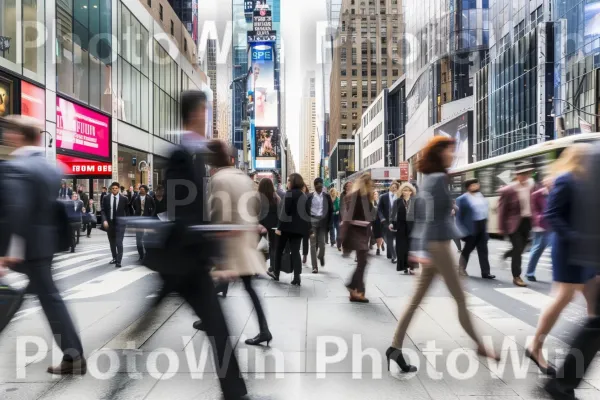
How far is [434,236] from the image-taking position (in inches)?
170

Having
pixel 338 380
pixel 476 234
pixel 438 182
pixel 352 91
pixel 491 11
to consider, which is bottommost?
pixel 338 380

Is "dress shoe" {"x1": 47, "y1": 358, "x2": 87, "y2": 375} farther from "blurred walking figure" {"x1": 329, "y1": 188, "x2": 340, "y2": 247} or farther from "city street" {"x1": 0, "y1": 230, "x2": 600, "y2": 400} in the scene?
"blurred walking figure" {"x1": 329, "y1": 188, "x2": 340, "y2": 247}

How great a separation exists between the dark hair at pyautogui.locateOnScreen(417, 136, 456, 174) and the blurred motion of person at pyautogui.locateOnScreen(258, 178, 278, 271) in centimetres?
450

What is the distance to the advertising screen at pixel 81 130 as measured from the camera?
2445 centimetres

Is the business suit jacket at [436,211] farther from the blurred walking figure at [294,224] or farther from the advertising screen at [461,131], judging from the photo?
the advertising screen at [461,131]

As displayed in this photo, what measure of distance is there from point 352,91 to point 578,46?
98881 mm

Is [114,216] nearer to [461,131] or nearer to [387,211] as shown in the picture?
[387,211]

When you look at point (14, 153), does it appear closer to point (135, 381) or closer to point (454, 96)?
point (135, 381)

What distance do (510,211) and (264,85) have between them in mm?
103600

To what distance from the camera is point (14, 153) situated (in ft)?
13.2

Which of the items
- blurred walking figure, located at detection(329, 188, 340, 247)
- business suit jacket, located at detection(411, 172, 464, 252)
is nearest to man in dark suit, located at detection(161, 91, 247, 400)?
business suit jacket, located at detection(411, 172, 464, 252)

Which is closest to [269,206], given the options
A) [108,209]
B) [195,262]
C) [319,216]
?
[319,216]

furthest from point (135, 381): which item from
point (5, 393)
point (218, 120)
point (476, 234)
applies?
point (218, 120)

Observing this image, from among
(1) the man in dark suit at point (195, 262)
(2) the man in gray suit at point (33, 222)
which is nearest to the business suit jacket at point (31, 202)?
(2) the man in gray suit at point (33, 222)
